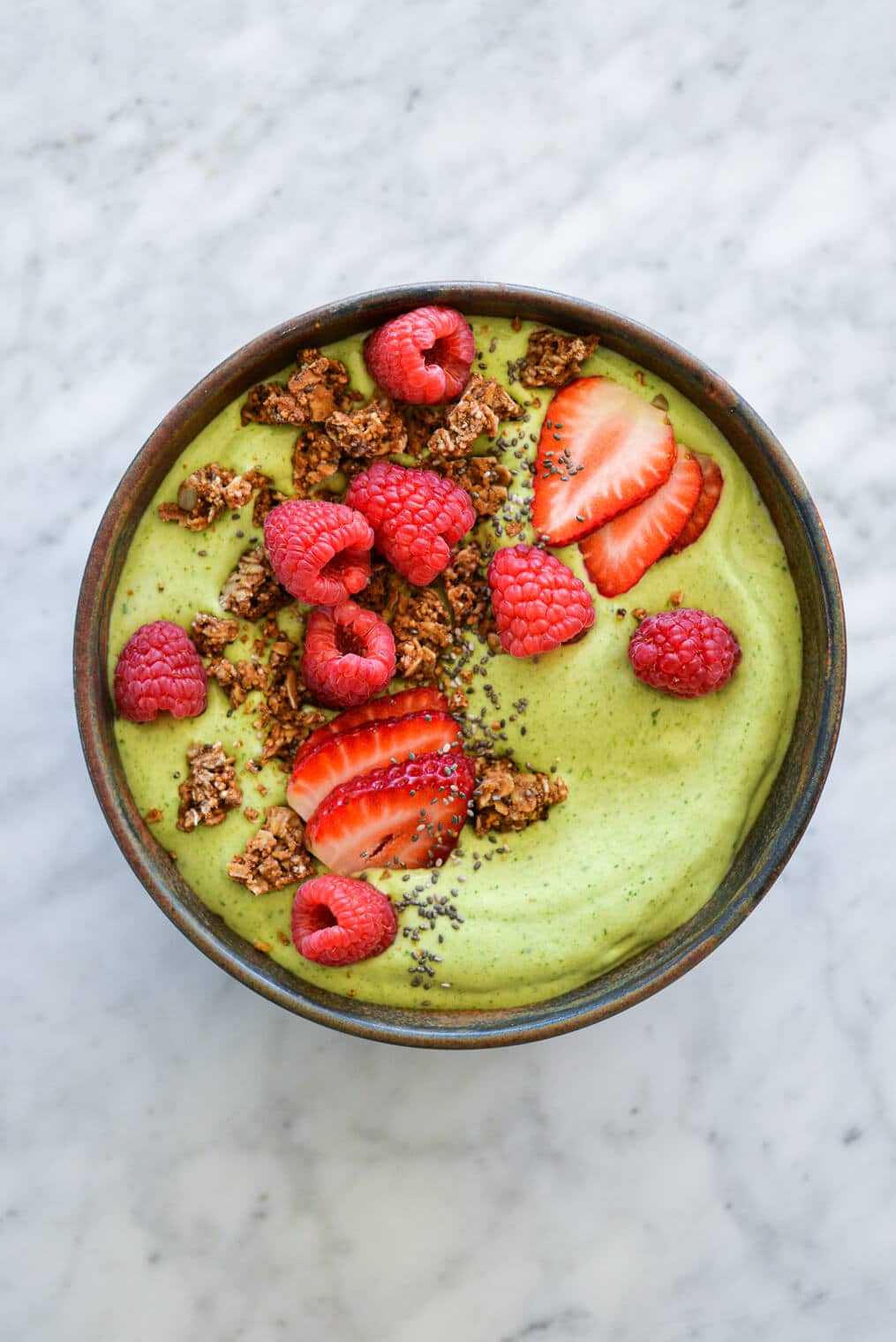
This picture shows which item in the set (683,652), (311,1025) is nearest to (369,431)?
(683,652)

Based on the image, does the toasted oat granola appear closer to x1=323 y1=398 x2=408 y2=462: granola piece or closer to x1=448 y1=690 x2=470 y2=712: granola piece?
x1=448 y1=690 x2=470 y2=712: granola piece

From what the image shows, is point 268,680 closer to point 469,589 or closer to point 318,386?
point 469,589

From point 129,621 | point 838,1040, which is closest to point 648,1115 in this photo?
point 838,1040

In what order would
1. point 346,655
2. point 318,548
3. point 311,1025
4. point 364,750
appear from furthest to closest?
point 311,1025
point 364,750
point 346,655
point 318,548

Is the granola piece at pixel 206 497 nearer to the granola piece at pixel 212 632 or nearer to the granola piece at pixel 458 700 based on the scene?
the granola piece at pixel 212 632

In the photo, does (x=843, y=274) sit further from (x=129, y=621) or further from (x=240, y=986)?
(x=240, y=986)

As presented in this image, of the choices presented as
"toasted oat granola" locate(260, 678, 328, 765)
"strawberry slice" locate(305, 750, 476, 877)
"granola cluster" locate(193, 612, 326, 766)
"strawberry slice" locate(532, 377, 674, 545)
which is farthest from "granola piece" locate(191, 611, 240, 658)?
"strawberry slice" locate(532, 377, 674, 545)

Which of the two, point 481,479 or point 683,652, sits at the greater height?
point 481,479
